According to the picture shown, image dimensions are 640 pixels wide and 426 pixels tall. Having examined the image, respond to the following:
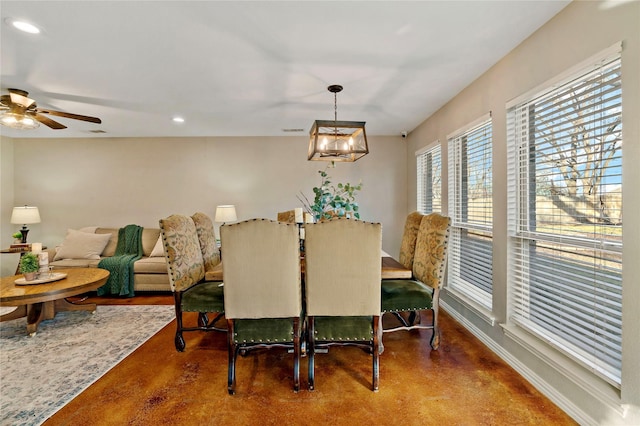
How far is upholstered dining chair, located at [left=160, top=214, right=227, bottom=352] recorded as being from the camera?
2539 mm

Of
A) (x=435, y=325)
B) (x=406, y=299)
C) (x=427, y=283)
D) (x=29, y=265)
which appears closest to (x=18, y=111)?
(x=29, y=265)

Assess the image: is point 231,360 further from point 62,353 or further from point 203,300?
point 62,353

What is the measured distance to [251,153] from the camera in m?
5.22

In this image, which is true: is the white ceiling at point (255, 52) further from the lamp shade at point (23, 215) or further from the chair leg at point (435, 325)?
the lamp shade at point (23, 215)

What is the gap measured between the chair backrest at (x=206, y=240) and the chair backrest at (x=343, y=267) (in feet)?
5.28

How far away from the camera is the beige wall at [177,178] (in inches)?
205

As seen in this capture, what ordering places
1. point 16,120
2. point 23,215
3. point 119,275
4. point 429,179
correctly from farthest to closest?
point 23,215
point 429,179
point 119,275
point 16,120

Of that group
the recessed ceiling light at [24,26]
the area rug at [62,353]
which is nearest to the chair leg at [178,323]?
the area rug at [62,353]

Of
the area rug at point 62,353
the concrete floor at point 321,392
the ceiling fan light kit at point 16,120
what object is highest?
the ceiling fan light kit at point 16,120

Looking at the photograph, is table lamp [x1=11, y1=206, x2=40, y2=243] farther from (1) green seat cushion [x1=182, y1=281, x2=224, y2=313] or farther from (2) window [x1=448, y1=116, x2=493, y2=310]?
(2) window [x1=448, y1=116, x2=493, y2=310]

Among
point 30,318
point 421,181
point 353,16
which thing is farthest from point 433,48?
point 30,318

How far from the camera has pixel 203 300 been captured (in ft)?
8.31

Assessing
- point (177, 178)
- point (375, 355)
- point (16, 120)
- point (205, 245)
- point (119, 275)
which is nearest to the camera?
point (375, 355)

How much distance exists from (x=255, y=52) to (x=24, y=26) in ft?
4.81
